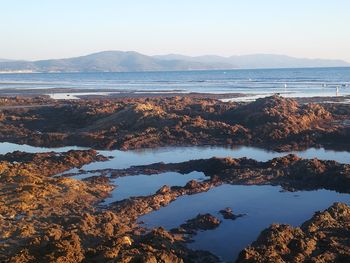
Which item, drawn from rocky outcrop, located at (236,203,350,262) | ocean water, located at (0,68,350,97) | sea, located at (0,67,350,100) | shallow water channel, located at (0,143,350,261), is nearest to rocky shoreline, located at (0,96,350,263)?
rocky outcrop, located at (236,203,350,262)

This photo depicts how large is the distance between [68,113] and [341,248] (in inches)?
1200

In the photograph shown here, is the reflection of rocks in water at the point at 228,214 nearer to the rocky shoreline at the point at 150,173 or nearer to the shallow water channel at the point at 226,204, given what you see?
A: the rocky shoreline at the point at 150,173

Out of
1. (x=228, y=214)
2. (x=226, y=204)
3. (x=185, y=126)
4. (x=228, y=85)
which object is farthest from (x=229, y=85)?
(x=228, y=214)

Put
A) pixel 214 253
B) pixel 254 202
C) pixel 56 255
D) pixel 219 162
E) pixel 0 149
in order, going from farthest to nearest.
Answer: pixel 0 149
pixel 219 162
pixel 254 202
pixel 214 253
pixel 56 255

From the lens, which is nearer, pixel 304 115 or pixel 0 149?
pixel 0 149

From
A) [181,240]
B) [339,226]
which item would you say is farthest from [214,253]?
[339,226]

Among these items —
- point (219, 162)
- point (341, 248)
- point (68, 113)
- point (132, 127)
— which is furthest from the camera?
point (68, 113)

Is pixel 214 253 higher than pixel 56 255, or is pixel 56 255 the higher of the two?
pixel 56 255

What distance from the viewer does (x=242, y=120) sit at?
107ft

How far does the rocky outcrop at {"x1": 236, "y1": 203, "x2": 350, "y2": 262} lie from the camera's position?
32.4 ft

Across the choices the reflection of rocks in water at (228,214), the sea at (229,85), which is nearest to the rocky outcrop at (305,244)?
the reflection of rocks in water at (228,214)

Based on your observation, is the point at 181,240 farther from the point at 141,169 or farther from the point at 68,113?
the point at 68,113

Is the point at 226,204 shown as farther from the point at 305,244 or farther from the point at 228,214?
the point at 305,244

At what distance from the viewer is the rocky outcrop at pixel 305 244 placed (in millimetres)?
9883
